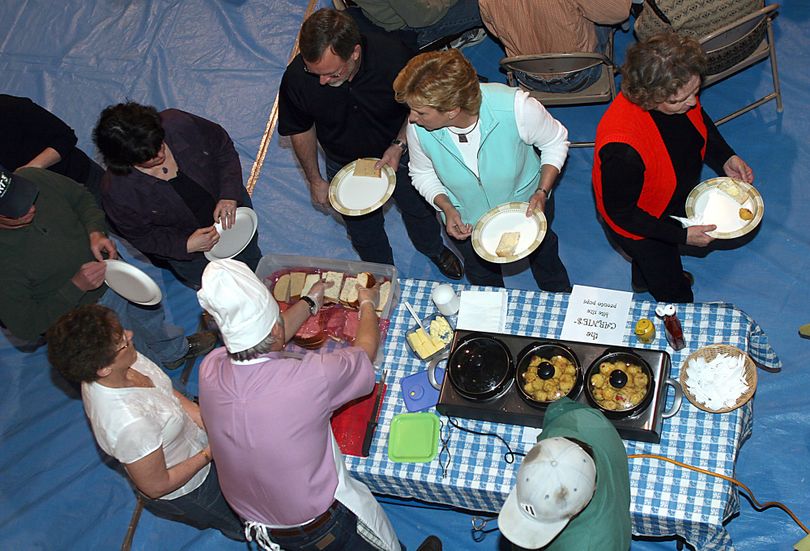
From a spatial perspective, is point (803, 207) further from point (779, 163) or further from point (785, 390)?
point (785, 390)

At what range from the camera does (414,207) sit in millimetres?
3984

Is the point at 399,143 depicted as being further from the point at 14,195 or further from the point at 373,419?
the point at 14,195

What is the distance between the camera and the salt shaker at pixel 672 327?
287cm

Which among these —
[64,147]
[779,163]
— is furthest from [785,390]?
[64,147]

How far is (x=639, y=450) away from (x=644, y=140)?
1.13 meters

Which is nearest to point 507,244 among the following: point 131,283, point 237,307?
point 237,307

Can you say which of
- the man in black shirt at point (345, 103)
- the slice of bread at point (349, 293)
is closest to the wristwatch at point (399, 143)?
the man in black shirt at point (345, 103)

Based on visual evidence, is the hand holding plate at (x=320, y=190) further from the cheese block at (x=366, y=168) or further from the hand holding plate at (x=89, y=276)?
the hand holding plate at (x=89, y=276)

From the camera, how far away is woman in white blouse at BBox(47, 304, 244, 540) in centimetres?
262

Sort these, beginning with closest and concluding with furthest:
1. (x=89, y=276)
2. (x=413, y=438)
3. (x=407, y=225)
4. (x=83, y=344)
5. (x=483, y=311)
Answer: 1. (x=83, y=344)
2. (x=413, y=438)
3. (x=483, y=311)
4. (x=89, y=276)
5. (x=407, y=225)

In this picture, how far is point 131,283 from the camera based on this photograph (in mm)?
3504

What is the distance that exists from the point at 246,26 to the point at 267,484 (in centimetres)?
398

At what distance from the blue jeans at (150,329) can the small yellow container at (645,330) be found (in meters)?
2.34

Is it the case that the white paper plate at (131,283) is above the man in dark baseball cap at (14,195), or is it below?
below
